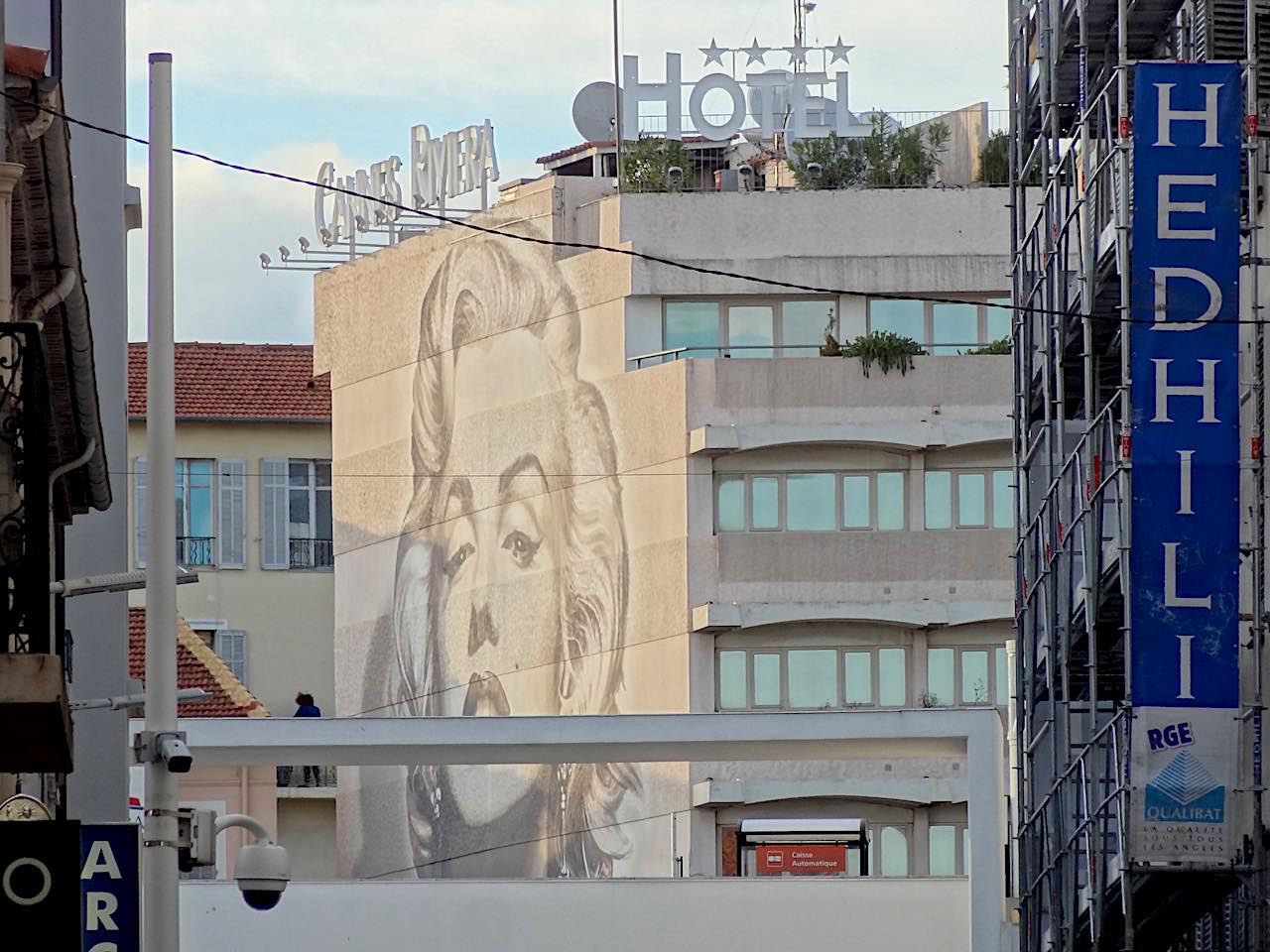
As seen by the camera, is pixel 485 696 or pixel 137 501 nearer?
pixel 485 696

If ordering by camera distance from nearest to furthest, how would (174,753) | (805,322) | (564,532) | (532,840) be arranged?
(174,753) → (805,322) → (564,532) → (532,840)

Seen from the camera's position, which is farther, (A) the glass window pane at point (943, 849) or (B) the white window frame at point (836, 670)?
(B) the white window frame at point (836, 670)

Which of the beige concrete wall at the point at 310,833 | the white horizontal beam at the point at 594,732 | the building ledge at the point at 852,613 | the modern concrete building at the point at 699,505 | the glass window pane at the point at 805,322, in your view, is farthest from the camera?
the beige concrete wall at the point at 310,833

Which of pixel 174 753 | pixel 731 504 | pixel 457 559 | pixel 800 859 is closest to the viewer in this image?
pixel 174 753

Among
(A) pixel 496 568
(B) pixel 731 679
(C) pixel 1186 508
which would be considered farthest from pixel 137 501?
(C) pixel 1186 508

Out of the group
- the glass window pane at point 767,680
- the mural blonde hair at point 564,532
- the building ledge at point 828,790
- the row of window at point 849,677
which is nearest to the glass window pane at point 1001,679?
the row of window at point 849,677

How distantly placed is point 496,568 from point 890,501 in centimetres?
902

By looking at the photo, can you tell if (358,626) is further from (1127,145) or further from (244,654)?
(1127,145)

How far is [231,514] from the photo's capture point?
211ft

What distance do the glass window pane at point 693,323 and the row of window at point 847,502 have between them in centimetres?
289

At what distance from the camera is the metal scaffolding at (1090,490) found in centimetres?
2269

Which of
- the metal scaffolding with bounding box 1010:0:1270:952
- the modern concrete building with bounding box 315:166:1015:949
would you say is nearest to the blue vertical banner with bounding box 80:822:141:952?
the metal scaffolding with bounding box 1010:0:1270:952

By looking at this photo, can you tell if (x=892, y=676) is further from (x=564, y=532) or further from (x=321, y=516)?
(x=321, y=516)

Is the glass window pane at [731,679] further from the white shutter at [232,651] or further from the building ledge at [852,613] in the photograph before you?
the white shutter at [232,651]
